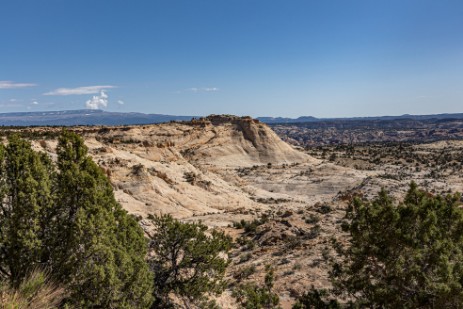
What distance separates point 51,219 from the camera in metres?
8.38

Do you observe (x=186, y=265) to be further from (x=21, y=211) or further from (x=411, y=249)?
(x=411, y=249)

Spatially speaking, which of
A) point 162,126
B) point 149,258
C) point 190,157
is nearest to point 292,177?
point 190,157

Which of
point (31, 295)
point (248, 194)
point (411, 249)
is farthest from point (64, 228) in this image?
point (248, 194)

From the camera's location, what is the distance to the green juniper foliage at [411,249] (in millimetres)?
7258

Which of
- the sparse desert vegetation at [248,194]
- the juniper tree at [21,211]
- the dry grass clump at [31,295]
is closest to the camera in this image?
the dry grass clump at [31,295]

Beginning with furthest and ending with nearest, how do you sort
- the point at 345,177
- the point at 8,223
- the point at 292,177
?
the point at 292,177 < the point at 345,177 < the point at 8,223

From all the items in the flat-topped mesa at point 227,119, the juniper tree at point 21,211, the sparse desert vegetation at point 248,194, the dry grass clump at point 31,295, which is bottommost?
the sparse desert vegetation at point 248,194

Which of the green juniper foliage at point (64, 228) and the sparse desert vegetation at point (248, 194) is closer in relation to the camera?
the green juniper foliage at point (64, 228)

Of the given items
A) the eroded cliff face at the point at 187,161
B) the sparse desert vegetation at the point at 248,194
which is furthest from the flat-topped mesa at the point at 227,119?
the sparse desert vegetation at the point at 248,194

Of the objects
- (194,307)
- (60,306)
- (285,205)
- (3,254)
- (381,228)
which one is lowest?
(285,205)

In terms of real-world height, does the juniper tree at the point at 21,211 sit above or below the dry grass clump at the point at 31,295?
above

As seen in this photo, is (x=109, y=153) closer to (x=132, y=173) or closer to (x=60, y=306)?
(x=132, y=173)

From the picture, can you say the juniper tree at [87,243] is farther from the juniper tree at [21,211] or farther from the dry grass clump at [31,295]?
the dry grass clump at [31,295]

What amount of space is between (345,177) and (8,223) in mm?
45653
